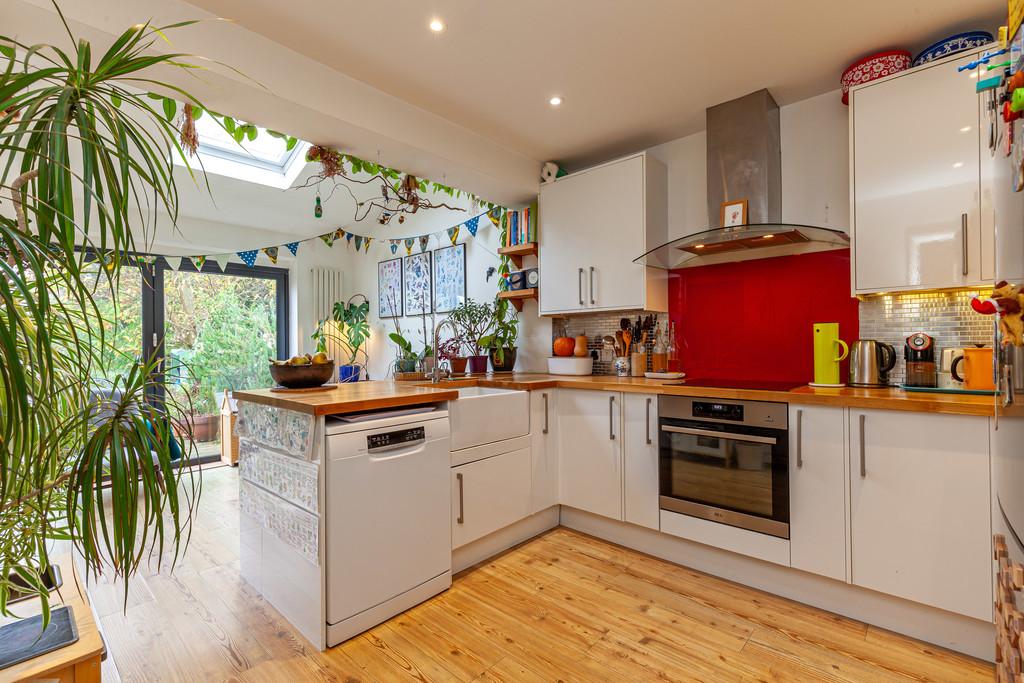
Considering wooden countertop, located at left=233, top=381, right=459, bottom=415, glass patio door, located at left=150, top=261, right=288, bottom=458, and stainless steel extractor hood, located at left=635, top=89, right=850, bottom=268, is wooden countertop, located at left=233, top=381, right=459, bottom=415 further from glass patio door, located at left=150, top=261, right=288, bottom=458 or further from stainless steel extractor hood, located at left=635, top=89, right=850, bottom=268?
glass patio door, located at left=150, top=261, right=288, bottom=458

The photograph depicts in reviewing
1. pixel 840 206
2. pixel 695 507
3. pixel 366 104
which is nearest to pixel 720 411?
pixel 695 507

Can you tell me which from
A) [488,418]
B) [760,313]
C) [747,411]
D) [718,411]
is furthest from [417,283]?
[747,411]

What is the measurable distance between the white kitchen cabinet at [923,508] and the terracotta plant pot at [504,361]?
2140 millimetres

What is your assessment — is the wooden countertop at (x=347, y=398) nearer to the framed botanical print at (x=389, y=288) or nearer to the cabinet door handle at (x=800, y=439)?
the cabinet door handle at (x=800, y=439)

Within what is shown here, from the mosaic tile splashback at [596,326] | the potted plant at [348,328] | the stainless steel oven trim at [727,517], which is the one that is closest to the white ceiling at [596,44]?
the mosaic tile splashback at [596,326]

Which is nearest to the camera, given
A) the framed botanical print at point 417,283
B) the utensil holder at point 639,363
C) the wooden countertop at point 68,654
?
the wooden countertop at point 68,654

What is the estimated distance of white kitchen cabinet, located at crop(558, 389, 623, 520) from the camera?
8.73 ft

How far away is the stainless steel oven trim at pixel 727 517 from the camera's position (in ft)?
7.02

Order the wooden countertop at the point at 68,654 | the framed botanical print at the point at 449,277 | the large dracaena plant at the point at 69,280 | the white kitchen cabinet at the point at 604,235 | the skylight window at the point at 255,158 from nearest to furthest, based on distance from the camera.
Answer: the large dracaena plant at the point at 69,280
the wooden countertop at the point at 68,654
the white kitchen cabinet at the point at 604,235
the skylight window at the point at 255,158
the framed botanical print at the point at 449,277

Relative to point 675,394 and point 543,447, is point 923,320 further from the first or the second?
point 543,447

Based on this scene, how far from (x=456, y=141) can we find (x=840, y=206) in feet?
6.87

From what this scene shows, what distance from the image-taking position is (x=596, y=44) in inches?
85.4

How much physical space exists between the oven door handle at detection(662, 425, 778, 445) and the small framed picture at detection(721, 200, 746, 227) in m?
1.11

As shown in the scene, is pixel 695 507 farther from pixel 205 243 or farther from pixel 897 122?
pixel 205 243
